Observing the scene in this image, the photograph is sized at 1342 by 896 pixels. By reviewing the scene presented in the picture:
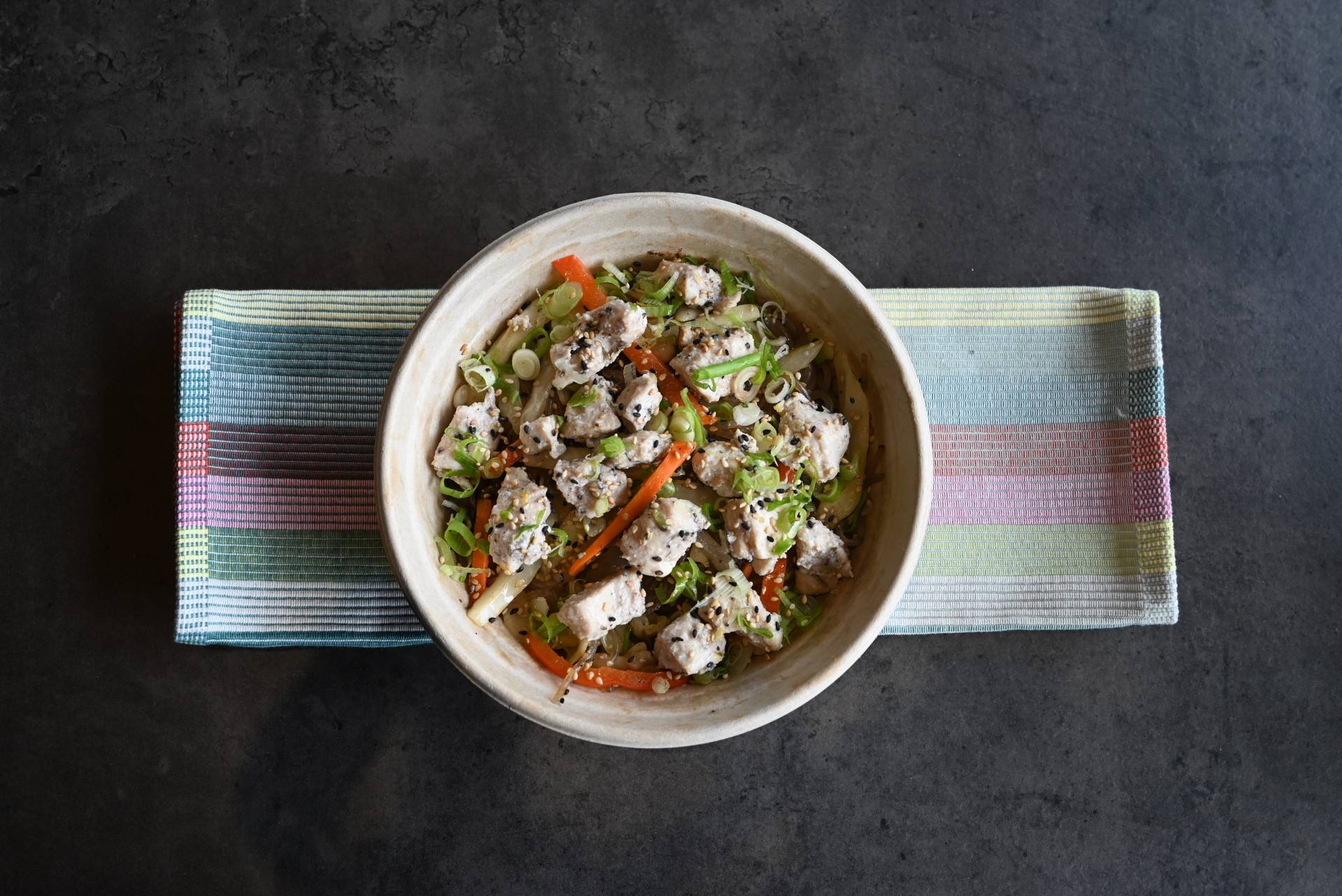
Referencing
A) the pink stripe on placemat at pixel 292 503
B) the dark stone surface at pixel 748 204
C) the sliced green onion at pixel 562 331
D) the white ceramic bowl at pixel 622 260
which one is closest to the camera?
the white ceramic bowl at pixel 622 260

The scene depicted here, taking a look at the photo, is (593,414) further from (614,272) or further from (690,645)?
(690,645)

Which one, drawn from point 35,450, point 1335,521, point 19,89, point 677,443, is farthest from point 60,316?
point 1335,521

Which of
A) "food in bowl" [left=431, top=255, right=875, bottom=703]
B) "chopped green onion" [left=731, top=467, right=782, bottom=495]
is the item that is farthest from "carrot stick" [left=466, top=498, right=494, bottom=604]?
"chopped green onion" [left=731, top=467, right=782, bottom=495]

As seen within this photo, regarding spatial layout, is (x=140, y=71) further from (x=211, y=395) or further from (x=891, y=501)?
(x=891, y=501)

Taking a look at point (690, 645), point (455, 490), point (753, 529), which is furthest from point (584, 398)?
point (690, 645)

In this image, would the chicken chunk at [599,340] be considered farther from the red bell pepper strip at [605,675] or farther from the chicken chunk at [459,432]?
the red bell pepper strip at [605,675]

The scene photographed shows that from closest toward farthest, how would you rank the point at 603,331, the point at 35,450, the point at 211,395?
1. the point at 603,331
2. the point at 211,395
3. the point at 35,450

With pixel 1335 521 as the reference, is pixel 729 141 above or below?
above

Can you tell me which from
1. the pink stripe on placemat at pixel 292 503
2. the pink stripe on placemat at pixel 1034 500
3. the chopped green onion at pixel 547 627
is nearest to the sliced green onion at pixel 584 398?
the chopped green onion at pixel 547 627
